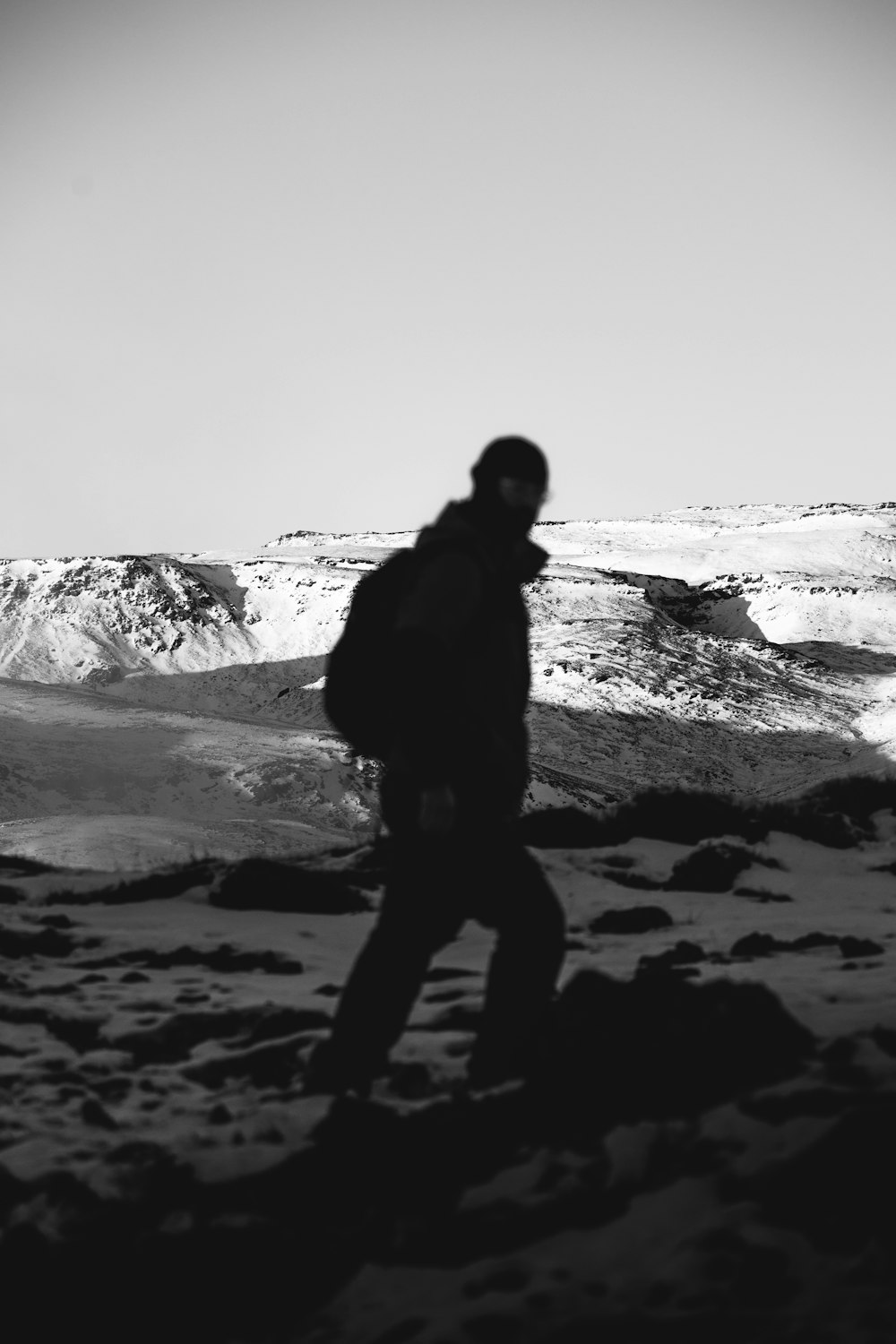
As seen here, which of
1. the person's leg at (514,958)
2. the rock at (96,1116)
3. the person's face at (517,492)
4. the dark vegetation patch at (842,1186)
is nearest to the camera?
the dark vegetation patch at (842,1186)

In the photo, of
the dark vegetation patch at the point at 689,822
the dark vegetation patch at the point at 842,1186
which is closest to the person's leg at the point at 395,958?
the dark vegetation patch at the point at 842,1186

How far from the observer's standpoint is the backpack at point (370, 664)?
4672mm

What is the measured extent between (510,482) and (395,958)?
183cm

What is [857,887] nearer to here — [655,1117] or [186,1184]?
[655,1117]

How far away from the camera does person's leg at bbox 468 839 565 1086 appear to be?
15.5ft

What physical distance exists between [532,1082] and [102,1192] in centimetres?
156

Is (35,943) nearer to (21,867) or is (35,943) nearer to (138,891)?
(138,891)

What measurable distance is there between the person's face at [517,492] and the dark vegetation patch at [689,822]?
707 cm

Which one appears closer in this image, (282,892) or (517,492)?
(517,492)

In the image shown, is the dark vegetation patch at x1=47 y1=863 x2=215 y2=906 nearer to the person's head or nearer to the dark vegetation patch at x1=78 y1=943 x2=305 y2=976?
the dark vegetation patch at x1=78 y1=943 x2=305 y2=976

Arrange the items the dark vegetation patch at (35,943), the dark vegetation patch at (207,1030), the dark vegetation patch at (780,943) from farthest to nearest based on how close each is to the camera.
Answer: the dark vegetation patch at (35,943)
the dark vegetation patch at (780,943)
the dark vegetation patch at (207,1030)

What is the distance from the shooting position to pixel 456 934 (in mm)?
4789

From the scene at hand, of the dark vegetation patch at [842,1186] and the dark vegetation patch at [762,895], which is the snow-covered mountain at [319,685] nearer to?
the dark vegetation patch at [762,895]

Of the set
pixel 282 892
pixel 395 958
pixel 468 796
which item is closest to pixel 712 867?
pixel 282 892
